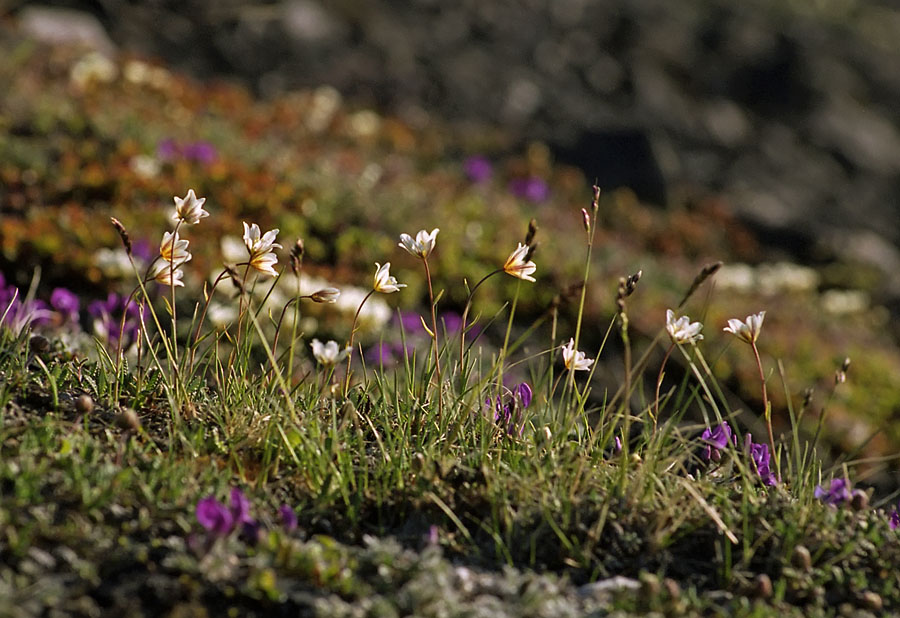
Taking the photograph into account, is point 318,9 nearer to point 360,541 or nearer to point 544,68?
point 544,68

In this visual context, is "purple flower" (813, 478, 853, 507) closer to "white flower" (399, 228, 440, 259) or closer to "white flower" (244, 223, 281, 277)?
"white flower" (399, 228, 440, 259)

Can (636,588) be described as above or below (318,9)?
below

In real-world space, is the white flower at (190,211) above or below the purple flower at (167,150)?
above

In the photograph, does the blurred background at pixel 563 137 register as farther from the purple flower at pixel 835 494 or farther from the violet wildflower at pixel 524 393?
the purple flower at pixel 835 494

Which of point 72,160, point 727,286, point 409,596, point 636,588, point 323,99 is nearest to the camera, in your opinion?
point 409,596

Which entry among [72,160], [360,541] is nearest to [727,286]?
[72,160]

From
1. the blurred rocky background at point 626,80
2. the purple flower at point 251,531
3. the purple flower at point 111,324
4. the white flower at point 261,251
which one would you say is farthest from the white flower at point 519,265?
the blurred rocky background at point 626,80
